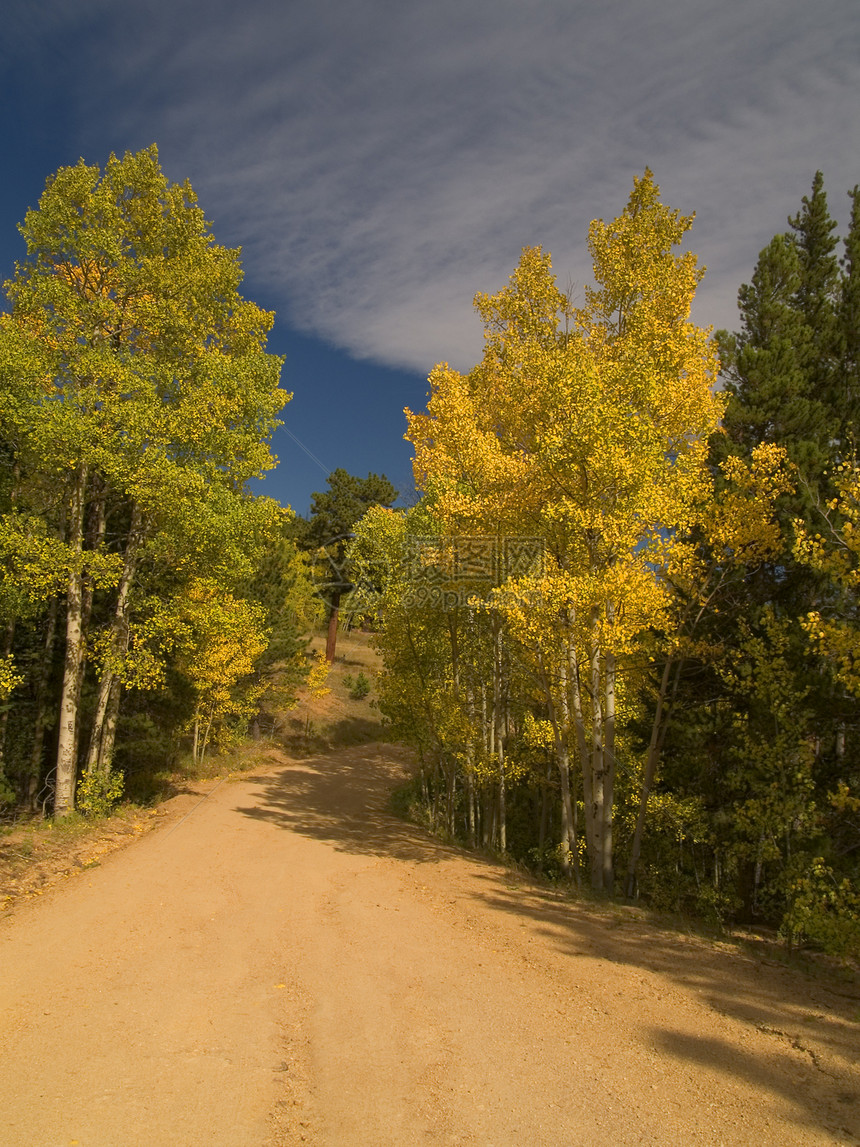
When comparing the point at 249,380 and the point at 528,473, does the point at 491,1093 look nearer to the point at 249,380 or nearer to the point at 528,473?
the point at 528,473

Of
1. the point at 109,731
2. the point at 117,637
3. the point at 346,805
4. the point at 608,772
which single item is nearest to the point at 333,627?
the point at 346,805

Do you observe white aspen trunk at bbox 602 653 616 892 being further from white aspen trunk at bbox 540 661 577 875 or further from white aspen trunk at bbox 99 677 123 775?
white aspen trunk at bbox 99 677 123 775

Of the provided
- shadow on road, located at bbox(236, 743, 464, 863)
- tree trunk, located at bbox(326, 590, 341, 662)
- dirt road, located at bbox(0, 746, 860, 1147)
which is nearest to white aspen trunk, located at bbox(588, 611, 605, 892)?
dirt road, located at bbox(0, 746, 860, 1147)

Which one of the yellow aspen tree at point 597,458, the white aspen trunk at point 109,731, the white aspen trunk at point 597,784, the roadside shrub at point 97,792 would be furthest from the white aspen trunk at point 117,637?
the white aspen trunk at point 597,784

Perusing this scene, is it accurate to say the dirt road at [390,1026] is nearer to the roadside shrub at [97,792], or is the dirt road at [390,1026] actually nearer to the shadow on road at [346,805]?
the roadside shrub at [97,792]

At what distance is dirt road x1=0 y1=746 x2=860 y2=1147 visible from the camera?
12.7ft

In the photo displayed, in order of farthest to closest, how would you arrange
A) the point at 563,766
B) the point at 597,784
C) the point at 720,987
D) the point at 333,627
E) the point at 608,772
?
1. the point at 333,627
2. the point at 563,766
3. the point at 597,784
4. the point at 608,772
5. the point at 720,987

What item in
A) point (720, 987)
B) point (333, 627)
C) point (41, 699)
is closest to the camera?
point (720, 987)

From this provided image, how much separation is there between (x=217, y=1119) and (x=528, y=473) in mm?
9178

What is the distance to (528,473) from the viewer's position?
11.1 m

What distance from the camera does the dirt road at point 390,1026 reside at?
3.88 meters

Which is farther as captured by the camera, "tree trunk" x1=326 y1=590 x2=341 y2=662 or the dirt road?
"tree trunk" x1=326 y1=590 x2=341 y2=662

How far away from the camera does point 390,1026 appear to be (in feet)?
17.1

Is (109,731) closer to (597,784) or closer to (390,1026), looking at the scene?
(597,784)
